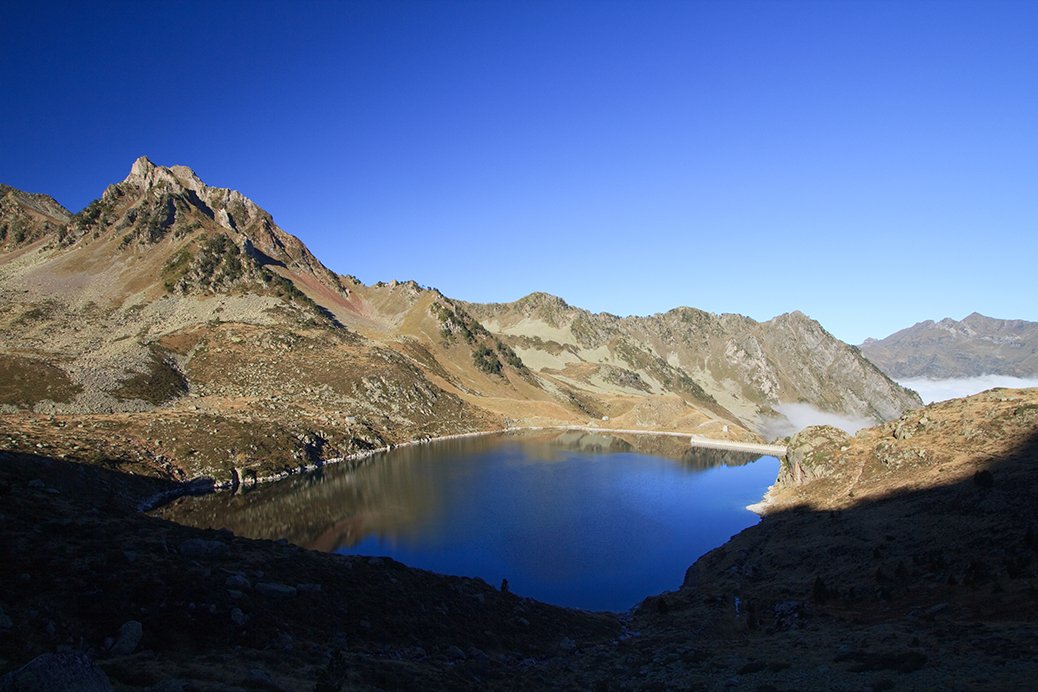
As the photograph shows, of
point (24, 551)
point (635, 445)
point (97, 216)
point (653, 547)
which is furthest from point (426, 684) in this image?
point (97, 216)

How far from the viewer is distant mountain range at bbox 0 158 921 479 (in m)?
69.7

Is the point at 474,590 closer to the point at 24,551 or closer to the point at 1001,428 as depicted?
the point at 24,551

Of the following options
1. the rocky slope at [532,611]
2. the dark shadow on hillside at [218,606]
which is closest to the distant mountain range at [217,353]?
the rocky slope at [532,611]

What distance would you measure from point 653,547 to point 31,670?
143 feet

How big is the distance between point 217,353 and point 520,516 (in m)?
79.2

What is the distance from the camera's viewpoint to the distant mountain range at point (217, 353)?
229 feet

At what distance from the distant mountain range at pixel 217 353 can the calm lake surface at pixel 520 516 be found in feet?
44.6

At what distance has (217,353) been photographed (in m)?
102

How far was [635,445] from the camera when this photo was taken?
120 metres

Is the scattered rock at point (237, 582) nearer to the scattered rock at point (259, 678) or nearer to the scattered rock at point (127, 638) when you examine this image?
the scattered rock at point (127, 638)

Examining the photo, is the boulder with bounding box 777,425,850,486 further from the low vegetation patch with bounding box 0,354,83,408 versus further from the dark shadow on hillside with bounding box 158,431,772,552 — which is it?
the low vegetation patch with bounding box 0,354,83,408

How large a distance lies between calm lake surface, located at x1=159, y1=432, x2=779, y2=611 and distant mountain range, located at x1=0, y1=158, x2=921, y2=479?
44.6 ft

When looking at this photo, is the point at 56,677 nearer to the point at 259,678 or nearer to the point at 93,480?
the point at 259,678

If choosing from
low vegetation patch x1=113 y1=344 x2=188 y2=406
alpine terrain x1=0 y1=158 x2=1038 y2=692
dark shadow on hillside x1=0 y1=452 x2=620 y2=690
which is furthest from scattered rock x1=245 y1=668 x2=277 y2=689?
low vegetation patch x1=113 y1=344 x2=188 y2=406
